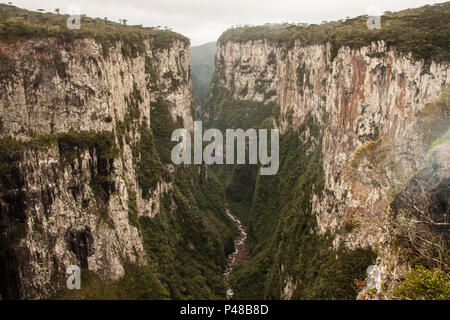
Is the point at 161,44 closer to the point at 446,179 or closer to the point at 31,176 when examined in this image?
the point at 31,176

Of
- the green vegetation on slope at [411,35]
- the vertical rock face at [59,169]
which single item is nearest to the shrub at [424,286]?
the green vegetation on slope at [411,35]

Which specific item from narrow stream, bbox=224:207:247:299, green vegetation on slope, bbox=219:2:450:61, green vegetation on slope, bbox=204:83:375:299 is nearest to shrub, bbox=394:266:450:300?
green vegetation on slope, bbox=204:83:375:299

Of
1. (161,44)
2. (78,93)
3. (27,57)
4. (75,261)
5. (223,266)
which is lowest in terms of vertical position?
(223,266)

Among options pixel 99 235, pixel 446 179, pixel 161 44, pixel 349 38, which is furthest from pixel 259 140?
pixel 446 179

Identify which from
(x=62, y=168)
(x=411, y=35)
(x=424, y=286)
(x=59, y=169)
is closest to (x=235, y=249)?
(x=62, y=168)

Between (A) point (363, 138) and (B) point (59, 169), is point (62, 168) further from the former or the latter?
(A) point (363, 138)

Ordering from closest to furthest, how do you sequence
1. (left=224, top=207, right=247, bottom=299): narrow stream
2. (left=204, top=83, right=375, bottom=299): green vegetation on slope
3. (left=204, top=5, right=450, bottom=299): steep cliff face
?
(left=204, top=5, right=450, bottom=299): steep cliff face, (left=204, top=83, right=375, bottom=299): green vegetation on slope, (left=224, top=207, right=247, bottom=299): narrow stream

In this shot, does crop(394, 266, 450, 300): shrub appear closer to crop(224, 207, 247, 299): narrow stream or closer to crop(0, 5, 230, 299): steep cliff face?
crop(0, 5, 230, 299): steep cliff face
